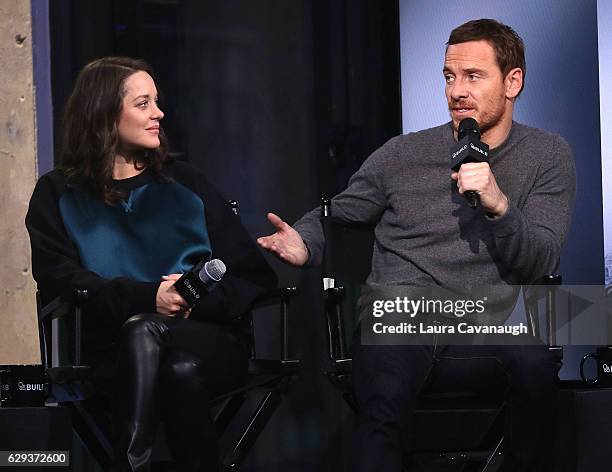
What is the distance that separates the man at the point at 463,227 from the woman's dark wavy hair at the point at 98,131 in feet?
1.68

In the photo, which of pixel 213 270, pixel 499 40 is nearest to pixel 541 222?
pixel 499 40

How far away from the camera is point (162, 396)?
2559mm

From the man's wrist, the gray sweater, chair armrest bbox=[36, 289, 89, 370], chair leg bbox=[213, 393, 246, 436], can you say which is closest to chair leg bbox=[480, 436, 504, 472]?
the gray sweater

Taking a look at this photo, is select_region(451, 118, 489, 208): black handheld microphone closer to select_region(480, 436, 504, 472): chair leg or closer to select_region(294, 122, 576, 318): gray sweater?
select_region(294, 122, 576, 318): gray sweater

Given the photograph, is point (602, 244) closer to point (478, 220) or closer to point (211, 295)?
point (478, 220)

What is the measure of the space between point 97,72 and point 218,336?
0.88 m

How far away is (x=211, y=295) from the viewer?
2904 millimetres

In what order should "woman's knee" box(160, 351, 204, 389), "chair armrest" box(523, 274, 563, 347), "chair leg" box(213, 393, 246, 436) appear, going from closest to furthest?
"woman's knee" box(160, 351, 204, 389) → "chair armrest" box(523, 274, 563, 347) → "chair leg" box(213, 393, 246, 436)

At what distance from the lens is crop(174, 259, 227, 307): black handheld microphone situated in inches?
103

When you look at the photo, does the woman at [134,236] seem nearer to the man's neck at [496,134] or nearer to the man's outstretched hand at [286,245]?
the man's outstretched hand at [286,245]

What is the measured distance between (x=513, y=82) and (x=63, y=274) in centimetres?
135

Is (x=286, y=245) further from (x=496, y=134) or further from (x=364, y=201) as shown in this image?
(x=496, y=134)

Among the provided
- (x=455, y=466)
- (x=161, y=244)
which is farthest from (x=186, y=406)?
(x=455, y=466)

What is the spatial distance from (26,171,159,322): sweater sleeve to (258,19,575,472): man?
14.8 inches
